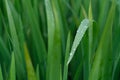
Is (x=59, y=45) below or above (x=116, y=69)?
above

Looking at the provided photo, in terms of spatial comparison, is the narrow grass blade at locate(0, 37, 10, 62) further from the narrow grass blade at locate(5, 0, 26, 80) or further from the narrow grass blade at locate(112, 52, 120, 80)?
the narrow grass blade at locate(112, 52, 120, 80)

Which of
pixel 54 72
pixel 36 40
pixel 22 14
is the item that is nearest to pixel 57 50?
pixel 54 72

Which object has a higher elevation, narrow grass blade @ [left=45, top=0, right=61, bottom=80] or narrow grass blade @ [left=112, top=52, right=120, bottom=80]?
narrow grass blade @ [left=45, top=0, right=61, bottom=80]

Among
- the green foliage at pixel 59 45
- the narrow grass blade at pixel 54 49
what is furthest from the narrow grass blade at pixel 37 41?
the narrow grass blade at pixel 54 49

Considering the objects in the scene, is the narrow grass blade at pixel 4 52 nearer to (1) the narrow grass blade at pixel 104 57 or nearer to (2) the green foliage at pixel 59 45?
(2) the green foliage at pixel 59 45

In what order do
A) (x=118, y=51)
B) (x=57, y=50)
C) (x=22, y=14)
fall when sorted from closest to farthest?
(x=57, y=50) < (x=118, y=51) < (x=22, y=14)

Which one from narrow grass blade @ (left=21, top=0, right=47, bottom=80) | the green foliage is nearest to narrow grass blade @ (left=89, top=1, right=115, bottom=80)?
the green foliage

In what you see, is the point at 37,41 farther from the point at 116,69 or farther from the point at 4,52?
the point at 116,69

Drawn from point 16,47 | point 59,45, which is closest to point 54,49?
point 59,45

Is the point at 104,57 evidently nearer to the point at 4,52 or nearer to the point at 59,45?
the point at 59,45

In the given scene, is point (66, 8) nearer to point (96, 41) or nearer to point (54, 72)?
point (96, 41)

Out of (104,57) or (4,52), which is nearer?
(104,57)
